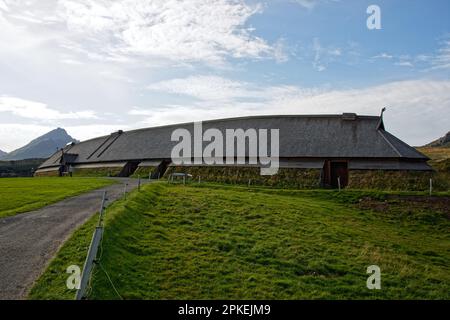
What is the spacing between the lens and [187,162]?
5066cm

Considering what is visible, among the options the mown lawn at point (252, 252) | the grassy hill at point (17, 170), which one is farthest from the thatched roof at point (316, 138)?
the grassy hill at point (17, 170)

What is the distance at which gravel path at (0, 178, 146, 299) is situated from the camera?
10930 millimetres

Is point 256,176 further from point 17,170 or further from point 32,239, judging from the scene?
point 17,170

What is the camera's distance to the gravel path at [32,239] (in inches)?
430

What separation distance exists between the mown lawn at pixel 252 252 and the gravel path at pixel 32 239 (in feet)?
1.85

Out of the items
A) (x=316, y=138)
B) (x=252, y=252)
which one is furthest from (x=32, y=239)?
(x=316, y=138)

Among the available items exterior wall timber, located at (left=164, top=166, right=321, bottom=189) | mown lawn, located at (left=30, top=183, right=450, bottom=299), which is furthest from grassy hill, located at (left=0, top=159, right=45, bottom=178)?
mown lawn, located at (left=30, top=183, right=450, bottom=299)

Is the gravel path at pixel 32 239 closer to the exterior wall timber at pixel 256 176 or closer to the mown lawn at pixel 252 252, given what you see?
the mown lawn at pixel 252 252

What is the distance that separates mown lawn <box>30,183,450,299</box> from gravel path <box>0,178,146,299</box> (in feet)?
1.85

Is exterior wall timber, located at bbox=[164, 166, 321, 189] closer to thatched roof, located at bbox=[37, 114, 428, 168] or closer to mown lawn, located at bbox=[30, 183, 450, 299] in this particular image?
thatched roof, located at bbox=[37, 114, 428, 168]

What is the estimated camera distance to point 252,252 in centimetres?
1616
